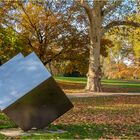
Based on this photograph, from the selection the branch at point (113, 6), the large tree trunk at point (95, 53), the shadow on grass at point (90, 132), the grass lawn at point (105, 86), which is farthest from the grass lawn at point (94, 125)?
the grass lawn at point (105, 86)

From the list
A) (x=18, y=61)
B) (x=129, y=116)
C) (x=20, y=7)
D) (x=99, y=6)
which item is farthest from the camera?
(x=20, y=7)

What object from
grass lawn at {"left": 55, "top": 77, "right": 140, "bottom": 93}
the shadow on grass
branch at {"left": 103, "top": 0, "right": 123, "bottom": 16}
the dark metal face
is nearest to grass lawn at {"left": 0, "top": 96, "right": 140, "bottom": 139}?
the shadow on grass

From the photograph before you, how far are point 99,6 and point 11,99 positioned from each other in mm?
21338

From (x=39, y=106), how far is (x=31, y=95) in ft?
1.35

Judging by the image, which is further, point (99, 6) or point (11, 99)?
point (99, 6)

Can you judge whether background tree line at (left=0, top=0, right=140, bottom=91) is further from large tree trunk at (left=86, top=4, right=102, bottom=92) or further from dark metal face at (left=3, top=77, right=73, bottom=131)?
dark metal face at (left=3, top=77, right=73, bottom=131)

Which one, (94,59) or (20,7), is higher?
(20,7)

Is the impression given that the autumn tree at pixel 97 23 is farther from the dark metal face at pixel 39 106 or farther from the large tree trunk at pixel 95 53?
the dark metal face at pixel 39 106

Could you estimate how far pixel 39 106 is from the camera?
35.6 ft

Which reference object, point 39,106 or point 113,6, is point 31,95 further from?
point 113,6

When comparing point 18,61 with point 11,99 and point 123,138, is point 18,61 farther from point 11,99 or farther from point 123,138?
point 123,138

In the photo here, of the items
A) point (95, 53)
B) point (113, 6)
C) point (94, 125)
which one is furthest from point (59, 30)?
point (94, 125)

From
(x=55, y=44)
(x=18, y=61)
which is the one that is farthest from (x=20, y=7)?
(x=18, y=61)

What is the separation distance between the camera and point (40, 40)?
125 feet
